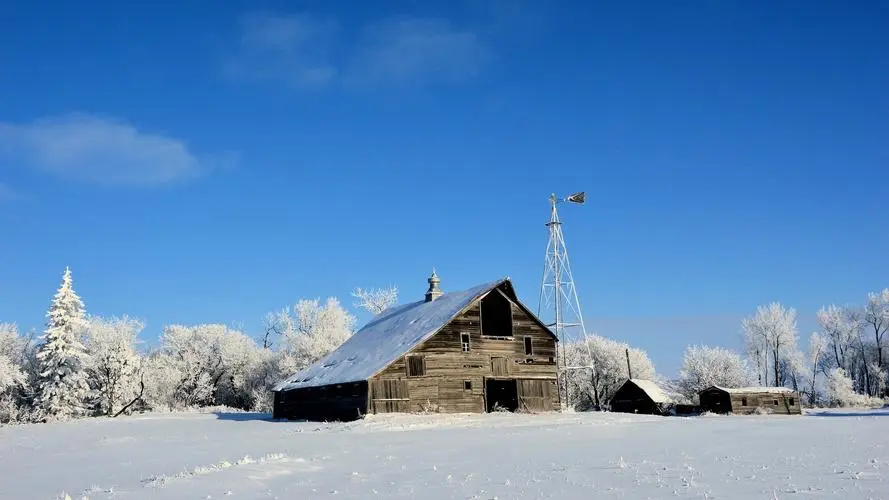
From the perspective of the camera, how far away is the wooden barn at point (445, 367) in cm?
4016

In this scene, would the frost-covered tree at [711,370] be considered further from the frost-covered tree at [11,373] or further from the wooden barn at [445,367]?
the frost-covered tree at [11,373]

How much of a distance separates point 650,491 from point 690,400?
244 ft

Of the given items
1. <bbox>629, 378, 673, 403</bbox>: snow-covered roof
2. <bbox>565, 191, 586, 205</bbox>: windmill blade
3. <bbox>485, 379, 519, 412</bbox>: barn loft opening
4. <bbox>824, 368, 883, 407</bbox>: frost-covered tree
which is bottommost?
<bbox>824, 368, 883, 407</bbox>: frost-covered tree

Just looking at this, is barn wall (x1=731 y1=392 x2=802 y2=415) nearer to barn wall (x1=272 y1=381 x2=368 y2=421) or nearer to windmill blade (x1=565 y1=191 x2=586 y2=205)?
windmill blade (x1=565 y1=191 x2=586 y2=205)

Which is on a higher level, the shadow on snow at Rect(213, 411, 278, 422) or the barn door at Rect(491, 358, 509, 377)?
the barn door at Rect(491, 358, 509, 377)

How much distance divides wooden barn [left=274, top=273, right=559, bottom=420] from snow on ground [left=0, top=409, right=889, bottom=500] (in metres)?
6.34

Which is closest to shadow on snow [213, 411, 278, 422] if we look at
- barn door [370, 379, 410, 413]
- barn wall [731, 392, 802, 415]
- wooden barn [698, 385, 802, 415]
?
barn door [370, 379, 410, 413]

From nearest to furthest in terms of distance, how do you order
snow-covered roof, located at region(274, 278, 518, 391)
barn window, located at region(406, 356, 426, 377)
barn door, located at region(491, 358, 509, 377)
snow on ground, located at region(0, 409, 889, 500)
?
snow on ground, located at region(0, 409, 889, 500) < barn window, located at region(406, 356, 426, 377) < snow-covered roof, located at region(274, 278, 518, 391) < barn door, located at region(491, 358, 509, 377)

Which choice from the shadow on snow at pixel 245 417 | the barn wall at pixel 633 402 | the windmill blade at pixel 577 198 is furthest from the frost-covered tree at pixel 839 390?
the shadow on snow at pixel 245 417

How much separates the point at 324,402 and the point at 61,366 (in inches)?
973

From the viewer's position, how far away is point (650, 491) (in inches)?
514

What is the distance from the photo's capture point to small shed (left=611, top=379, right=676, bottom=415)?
63.2m

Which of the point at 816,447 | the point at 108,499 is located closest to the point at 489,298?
the point at 816,447

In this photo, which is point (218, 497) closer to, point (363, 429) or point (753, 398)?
point (363, 429)
